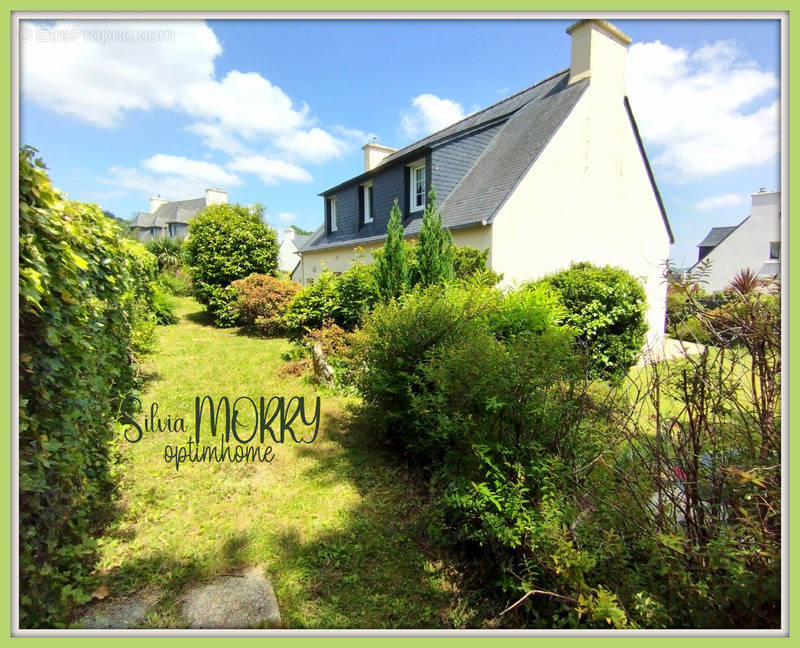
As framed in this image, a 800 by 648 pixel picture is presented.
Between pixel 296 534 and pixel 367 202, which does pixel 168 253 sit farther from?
pixel 296 534

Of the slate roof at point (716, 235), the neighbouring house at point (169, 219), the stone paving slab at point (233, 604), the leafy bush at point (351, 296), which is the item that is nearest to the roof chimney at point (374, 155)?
the neighbouring house at point (169, 219)

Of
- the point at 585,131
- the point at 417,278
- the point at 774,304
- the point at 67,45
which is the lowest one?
the point at 774,304

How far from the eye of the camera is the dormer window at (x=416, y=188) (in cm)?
1213

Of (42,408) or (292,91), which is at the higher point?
(292,91)

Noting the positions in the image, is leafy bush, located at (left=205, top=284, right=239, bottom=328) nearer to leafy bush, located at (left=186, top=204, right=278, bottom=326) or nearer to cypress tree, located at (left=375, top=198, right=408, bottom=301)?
leafy bush, located at (left=186, top=204, right=278, bottom=326)

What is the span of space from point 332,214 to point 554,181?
899 cm

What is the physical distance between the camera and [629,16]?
217 cm

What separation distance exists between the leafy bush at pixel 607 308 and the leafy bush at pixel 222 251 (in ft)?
29.2

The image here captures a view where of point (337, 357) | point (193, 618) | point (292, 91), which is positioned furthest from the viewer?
point (337, 357)

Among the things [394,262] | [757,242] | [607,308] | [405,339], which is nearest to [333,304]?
[394,262]

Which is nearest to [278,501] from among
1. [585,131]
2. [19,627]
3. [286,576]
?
[286,576]

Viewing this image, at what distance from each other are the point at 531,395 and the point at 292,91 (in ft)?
9.13

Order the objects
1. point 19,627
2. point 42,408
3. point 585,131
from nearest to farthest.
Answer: point 19,627
point 42,408
point 585,131

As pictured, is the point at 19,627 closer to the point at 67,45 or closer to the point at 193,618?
the point at 193,618
